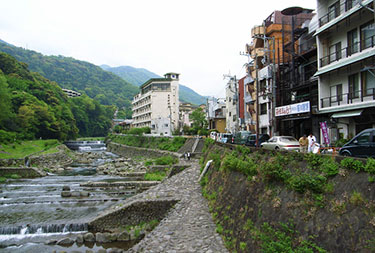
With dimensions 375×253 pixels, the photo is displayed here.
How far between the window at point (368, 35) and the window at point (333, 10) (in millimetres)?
3515

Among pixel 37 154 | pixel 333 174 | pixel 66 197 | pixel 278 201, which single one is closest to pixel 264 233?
pixel 278 201

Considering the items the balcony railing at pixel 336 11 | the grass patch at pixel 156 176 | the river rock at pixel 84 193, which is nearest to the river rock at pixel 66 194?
the river rock at pixel 84 193

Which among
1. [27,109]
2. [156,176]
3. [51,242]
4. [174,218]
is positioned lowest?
[51,242]

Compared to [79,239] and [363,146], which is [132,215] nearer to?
[79,239]

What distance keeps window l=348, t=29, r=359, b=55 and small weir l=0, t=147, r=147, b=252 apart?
22.4m

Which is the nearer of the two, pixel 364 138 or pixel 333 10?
pixel 364 138

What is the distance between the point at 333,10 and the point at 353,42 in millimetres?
4204

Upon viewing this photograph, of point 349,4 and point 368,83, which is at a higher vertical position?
point 349,4

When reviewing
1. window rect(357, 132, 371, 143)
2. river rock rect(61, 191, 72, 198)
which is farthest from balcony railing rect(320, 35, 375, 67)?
river rock rect(61, 191, 72, 198)

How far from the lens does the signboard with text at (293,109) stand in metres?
26.2

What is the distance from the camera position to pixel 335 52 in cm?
2250

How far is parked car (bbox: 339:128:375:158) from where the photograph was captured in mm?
10840

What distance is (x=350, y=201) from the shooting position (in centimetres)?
681

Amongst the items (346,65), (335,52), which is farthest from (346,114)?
(335,52)
